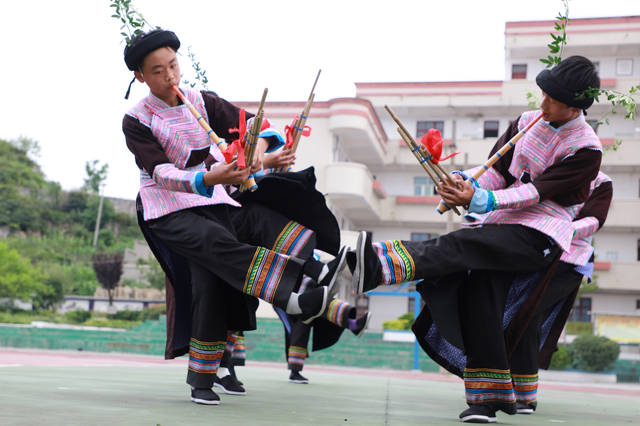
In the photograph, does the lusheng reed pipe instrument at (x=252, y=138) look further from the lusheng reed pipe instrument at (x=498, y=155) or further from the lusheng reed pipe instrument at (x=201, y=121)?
the lusheng reed pipe instrument at (x=498, y=155)

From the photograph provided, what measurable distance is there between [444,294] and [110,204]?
56612 millimetres

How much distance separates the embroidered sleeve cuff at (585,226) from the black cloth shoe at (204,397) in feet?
7.68

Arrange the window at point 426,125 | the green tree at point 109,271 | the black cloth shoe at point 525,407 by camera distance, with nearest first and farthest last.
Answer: the black cloth shoe at point 525,407 → the window at point 426,125 → the green tree at point 109,271

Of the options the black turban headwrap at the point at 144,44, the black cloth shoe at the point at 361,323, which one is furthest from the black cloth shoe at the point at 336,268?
the black turban headwrap at the point at 144,44

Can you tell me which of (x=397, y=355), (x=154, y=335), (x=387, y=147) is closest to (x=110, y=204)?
(x=387, y=147)

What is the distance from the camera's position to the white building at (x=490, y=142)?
3161 cm

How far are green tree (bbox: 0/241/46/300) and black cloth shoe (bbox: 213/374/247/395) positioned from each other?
28190 mm

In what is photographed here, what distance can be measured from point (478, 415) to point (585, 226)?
165cm

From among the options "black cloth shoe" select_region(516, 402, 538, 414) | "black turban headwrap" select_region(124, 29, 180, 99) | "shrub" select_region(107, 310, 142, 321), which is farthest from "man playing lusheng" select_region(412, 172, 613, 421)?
"shrub" select_region(107, 310, 142, 321)

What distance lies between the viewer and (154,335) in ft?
72.4

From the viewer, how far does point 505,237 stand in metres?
3.51

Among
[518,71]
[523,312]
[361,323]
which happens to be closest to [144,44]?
[361,323]

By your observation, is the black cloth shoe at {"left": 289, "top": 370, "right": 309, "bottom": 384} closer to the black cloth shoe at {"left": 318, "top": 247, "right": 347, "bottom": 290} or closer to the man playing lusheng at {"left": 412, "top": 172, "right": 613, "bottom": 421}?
the man playing lusheng at {"left": 412, "top": 172, "right": 613, "bottom": 421}

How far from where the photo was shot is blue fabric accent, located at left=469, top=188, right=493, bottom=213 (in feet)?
11.2
